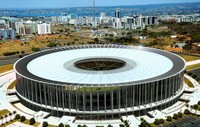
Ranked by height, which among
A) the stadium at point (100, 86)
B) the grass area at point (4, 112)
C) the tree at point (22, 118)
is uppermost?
the stadium at point (100, 86)

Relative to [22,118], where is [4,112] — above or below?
below

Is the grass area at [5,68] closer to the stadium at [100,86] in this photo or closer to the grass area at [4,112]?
the stadium at [100,86]

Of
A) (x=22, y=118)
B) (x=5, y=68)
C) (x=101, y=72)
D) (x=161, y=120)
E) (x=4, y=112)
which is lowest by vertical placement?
(x=4, y=112)

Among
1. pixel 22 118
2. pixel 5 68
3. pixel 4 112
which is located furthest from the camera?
pixel 5 68

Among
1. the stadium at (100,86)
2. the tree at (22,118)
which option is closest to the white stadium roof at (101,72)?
the stadium at (100,86)

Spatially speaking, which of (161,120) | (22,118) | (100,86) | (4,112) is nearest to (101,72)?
(100,86)

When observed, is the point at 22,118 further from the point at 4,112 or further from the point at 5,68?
the point at 5,68

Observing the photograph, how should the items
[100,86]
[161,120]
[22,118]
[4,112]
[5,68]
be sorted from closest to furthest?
[100,86] → [161,120] → [22,118] → [4,112] → [5,68]

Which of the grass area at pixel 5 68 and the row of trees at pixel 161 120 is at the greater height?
the grass area at pixel 5 68
